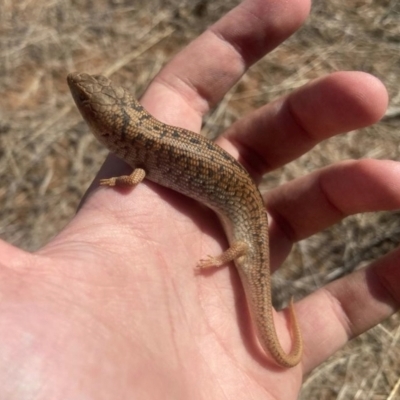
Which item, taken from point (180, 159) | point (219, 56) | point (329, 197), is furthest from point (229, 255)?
point (219, 56)

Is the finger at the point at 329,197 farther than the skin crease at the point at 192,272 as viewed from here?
Yes

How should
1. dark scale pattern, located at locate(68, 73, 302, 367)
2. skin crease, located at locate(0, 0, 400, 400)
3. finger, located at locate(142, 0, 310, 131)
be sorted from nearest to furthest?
skin crease, located at locate(0, 0, 400, 400)
dark scale pattern, located at locate(68, 73, 302, 367)
finger, located at locate(142, 0, 310, 131)

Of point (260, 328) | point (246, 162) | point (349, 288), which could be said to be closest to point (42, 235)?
point (246, 162)

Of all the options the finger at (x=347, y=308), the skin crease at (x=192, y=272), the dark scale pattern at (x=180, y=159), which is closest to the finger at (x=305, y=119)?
the skin crease at (x=192, y=272)

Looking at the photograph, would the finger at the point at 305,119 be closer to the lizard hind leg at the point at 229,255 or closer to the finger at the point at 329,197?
the finger at the point at 329,197

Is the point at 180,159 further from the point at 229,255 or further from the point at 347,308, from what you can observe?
the point at 347,308

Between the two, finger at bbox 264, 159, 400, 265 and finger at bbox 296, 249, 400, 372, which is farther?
finger at bbox 296, 249, 400, 372

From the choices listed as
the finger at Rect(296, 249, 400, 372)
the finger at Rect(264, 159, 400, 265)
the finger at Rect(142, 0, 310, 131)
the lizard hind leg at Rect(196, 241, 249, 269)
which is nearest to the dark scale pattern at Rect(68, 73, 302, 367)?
the lizard hind leg at Rect(196, 241, 249, 269)

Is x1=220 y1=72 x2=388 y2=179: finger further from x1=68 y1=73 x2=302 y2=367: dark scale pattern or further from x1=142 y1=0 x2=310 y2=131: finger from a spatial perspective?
x1=68 y1=73 x2=302 y2=367: dark scale pattern
